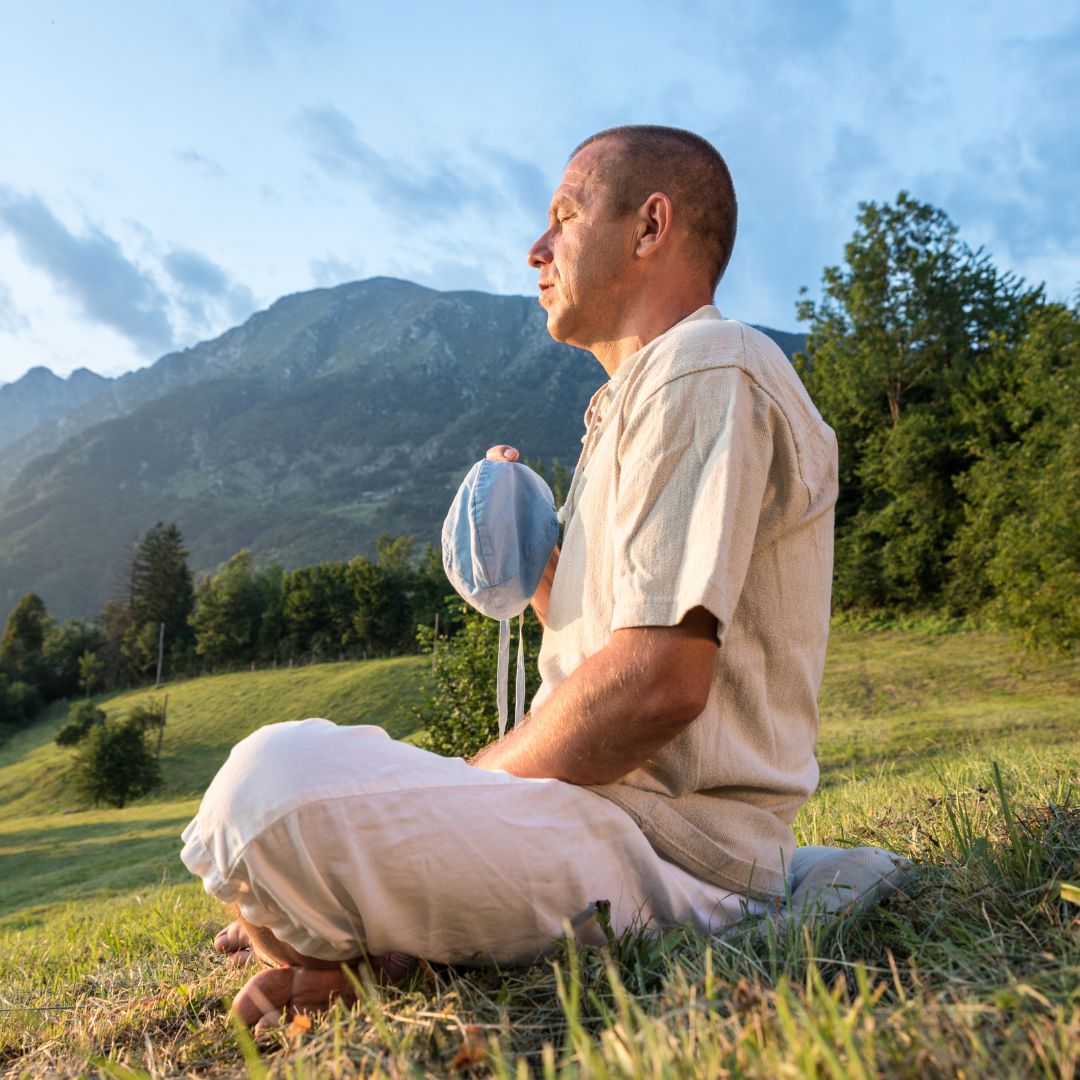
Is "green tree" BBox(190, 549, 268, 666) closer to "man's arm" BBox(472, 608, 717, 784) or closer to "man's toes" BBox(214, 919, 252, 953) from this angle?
"man's toes" BBox(214, 919, 252, 953)

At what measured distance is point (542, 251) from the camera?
229cm

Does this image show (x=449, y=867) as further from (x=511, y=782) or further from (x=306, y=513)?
(x=306, y=513)

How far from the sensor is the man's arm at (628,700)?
1.56 m

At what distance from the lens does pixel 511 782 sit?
1643mm

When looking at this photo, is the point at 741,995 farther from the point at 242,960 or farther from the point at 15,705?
the point at 15,705

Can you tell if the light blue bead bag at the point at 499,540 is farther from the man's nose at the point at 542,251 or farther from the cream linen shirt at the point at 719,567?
the man's nose at the point at 542,251

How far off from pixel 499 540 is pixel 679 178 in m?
0.99

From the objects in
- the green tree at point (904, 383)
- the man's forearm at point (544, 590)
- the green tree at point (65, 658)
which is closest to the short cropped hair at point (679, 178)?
the man's forearm at point (544, 590)

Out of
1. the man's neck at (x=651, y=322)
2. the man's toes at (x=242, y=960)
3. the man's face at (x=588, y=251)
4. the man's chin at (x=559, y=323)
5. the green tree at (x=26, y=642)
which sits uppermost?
the man's face at (x=588, y=251)

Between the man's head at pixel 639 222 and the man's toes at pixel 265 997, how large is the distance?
1624 mm

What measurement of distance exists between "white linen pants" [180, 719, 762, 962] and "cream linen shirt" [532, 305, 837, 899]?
0.50 ft

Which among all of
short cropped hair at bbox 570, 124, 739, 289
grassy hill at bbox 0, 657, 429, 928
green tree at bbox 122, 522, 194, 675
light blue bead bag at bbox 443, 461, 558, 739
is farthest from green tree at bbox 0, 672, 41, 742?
short cropped hair at bbox 570, 124, 739, 289

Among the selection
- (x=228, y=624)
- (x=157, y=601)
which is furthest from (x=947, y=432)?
(x=157, y=601)

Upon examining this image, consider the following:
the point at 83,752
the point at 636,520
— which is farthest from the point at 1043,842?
the point at 83,752
